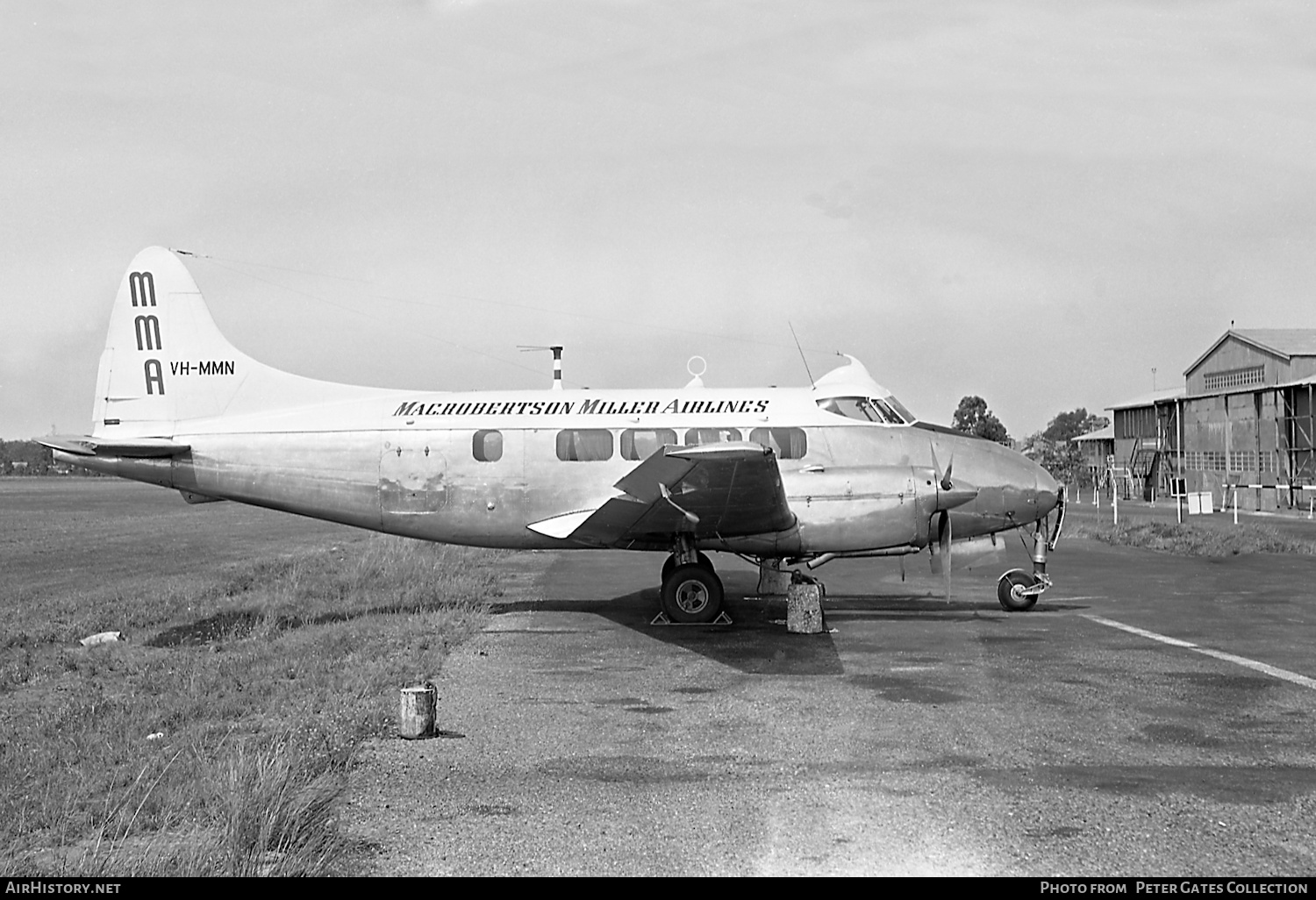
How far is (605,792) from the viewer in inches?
272

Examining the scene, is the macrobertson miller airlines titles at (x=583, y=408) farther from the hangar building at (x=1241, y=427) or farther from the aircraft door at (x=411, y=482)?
the hangar building at (x=1241, y=427)

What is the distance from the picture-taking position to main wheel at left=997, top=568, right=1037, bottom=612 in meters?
15.5

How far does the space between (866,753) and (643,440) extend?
818 cm

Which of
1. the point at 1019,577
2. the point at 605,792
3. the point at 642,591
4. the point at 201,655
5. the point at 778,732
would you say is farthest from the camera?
the point at 642,591

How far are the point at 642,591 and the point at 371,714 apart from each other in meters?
10.1

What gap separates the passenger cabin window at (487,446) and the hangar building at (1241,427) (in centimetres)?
4153

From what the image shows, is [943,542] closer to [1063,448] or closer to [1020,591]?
[1020,591]

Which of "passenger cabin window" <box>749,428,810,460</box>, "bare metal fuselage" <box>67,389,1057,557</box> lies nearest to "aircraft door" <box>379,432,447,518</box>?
"bare metal fuselage" <box>67,389,1057,557</box>

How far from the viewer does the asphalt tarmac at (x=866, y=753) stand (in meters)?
5.79

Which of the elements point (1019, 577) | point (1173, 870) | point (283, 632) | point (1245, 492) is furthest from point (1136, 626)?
point (1245, 492)

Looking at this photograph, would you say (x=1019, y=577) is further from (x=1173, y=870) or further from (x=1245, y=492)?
(x=1245, y=492)

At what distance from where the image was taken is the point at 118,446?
586 inches

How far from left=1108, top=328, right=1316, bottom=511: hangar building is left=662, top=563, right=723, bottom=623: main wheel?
133 ft
